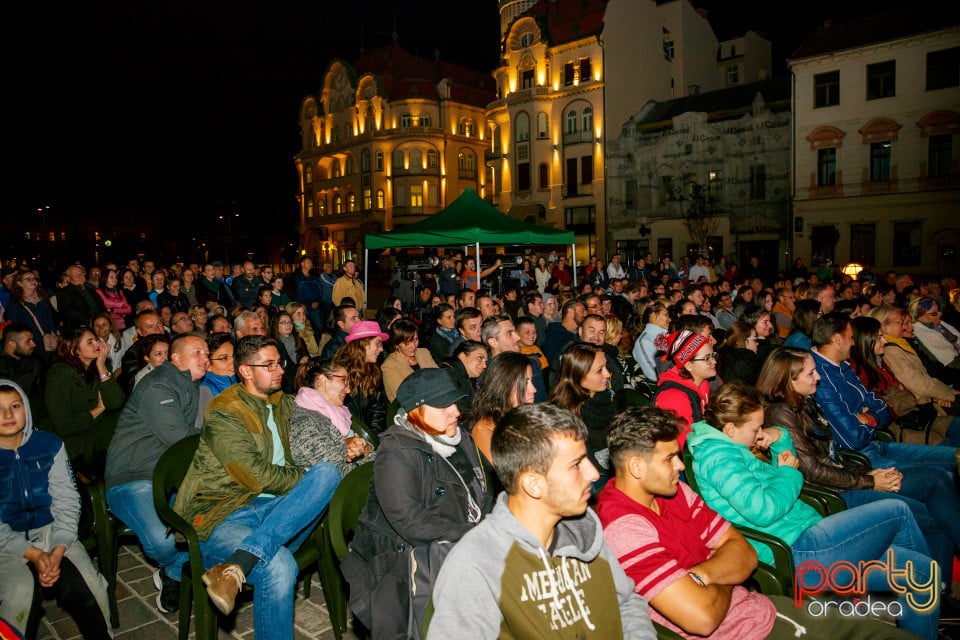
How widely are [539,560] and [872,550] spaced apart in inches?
92.0

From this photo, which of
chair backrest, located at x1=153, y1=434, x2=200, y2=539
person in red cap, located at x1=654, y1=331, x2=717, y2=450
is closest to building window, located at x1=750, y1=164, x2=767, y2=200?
person in red cap, located at x1=654, y1=331, x2=717, y2=450

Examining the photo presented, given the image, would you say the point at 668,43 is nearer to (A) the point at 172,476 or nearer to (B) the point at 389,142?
(B) the point at 389,142

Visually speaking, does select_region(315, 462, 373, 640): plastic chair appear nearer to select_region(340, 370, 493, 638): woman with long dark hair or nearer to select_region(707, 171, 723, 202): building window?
select_region(340, 370, 493, 638): woman with long dark hair

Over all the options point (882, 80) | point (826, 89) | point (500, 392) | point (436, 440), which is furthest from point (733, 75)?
point (436, 440)

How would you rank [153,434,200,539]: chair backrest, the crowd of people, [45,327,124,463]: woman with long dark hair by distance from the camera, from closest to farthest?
the crowd of people < [153,434,200,539]: chair backrest < [45,327,124,463]: woman with long dark hair

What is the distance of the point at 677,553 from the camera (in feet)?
8.63

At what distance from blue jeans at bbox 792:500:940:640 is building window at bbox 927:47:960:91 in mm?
28627

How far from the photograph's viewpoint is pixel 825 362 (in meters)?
4.96

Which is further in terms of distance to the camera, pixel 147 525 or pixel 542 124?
pixel 542 124

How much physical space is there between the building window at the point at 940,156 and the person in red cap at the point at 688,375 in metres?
27.3

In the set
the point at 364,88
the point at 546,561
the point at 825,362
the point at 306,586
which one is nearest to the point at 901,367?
the point at 825,362

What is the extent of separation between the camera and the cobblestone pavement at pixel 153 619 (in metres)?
3.69

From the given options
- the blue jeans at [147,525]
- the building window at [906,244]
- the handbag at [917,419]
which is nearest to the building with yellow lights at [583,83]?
the building window at [906,244]

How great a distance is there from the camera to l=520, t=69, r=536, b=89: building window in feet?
127
